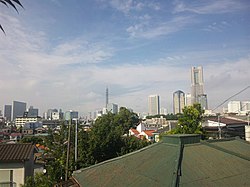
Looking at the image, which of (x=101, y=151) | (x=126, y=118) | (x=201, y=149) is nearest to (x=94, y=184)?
(x=201, y=149)

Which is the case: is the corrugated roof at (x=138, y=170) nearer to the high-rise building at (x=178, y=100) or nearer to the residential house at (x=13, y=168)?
the residential house at (x=13, y=168)

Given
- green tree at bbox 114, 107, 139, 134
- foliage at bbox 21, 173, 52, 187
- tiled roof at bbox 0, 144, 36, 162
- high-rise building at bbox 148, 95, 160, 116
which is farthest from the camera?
high-rise building at bbox 148, 95, 160, 116

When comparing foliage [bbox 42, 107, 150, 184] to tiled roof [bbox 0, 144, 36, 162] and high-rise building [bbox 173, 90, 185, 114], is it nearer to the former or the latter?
tiled roof [bbox 0, 144, 36, 162]

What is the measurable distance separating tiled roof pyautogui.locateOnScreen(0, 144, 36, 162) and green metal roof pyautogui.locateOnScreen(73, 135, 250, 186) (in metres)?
8.44

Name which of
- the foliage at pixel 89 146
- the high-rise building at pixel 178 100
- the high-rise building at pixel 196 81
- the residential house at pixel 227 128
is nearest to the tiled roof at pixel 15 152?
the foliage at pixel 89 146

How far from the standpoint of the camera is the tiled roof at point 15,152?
15.7m

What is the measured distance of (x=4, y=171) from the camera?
50.9 feet

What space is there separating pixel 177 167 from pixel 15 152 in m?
13.4

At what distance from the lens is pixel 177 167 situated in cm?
721

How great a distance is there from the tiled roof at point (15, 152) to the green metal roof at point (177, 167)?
8441 mm

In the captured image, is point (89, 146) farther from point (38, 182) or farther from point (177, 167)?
point (177, 167)

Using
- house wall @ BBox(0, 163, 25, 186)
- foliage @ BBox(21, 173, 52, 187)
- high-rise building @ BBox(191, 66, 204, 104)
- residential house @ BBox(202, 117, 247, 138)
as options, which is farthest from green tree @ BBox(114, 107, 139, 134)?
foliage @ BBox(21, 173, 52, 187)

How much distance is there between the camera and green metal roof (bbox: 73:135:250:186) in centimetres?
700

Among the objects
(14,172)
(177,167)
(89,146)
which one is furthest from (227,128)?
(177,167)
